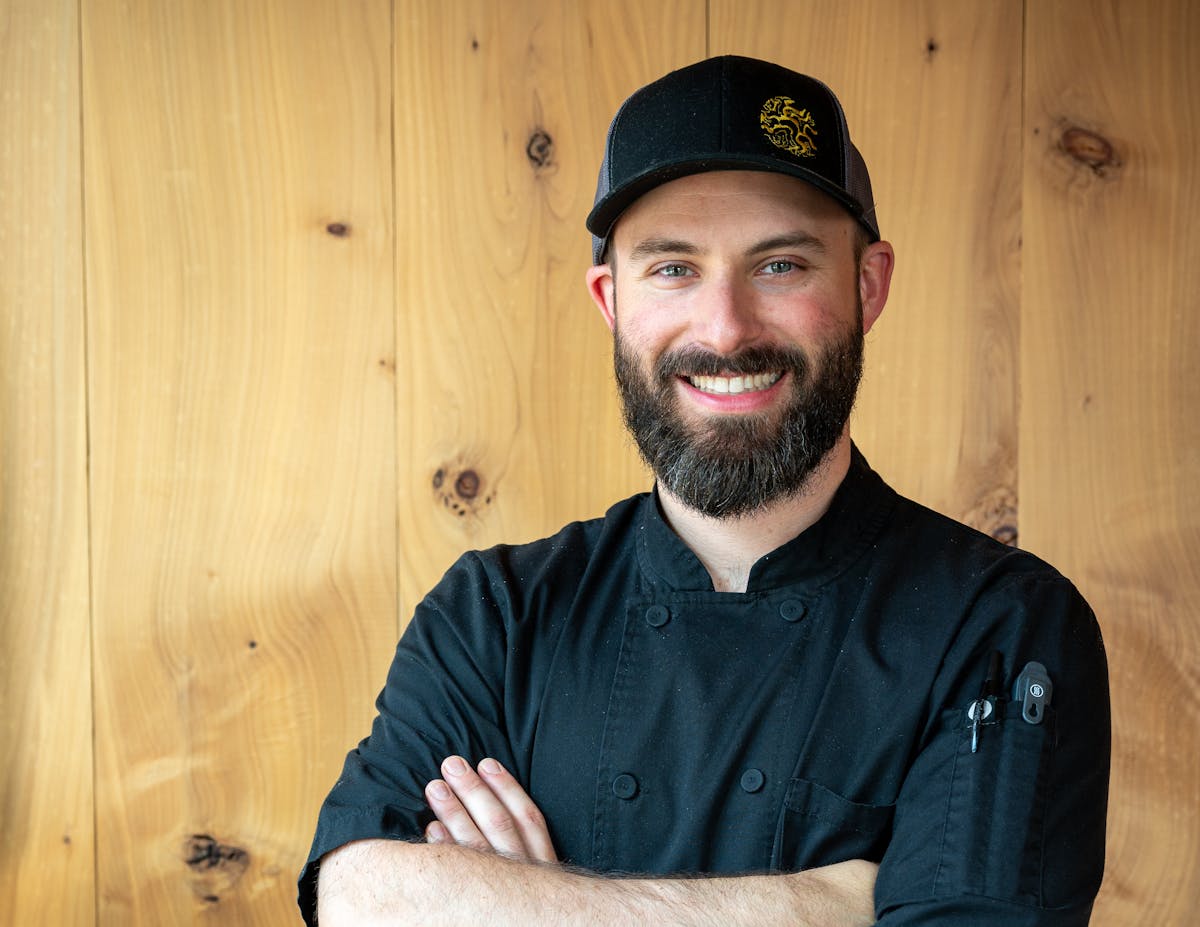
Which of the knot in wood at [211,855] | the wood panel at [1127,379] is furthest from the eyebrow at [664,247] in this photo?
the knot in wood at [211,855]

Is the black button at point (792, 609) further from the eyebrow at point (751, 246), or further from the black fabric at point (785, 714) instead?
the eyebrow at point (751, 246)

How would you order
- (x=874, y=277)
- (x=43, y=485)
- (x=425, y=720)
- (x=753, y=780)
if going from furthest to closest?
(x=43, y=485), (x=874, y=277), (x=425, y=720), (x=753, y=780)

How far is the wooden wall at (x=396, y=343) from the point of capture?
86.1 inches

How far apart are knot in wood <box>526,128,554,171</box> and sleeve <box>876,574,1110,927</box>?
3.57ft

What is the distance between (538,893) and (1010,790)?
495 mm

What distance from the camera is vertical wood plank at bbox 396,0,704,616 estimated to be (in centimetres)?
221

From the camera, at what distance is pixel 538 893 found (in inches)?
55.1

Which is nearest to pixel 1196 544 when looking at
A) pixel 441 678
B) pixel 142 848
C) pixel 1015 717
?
pixel 1015 717

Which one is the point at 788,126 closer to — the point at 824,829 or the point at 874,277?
the point at 874,277

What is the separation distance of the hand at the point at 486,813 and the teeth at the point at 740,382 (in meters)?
0.52

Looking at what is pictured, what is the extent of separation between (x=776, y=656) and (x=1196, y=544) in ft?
3.29

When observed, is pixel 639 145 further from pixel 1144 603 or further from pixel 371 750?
pixel 1144 603

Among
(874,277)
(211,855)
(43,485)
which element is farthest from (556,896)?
(43,485)

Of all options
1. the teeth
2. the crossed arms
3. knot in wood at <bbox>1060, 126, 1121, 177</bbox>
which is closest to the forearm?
the crossed arms
